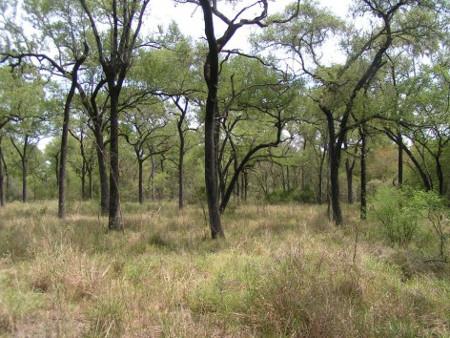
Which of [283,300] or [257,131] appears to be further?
[257,131]

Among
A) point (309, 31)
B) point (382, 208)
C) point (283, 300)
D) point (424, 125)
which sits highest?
point (309, 31)

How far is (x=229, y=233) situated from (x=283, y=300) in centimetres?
636

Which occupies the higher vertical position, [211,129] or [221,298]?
[211,129]

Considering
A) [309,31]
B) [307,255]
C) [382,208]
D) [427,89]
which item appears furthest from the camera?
[309,31]

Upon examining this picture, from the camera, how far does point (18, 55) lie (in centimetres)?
1275

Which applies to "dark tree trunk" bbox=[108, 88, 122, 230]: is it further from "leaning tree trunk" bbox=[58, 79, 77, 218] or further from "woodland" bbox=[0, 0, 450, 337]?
"leaning tree trunk" bbox=[58, 79, 77, 218]

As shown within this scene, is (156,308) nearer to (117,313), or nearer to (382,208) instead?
(117,313)

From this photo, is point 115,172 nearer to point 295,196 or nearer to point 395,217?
point 395,217

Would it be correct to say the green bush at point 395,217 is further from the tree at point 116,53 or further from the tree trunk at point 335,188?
the tree at point 116,53

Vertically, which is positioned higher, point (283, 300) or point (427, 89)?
point (427, 89)

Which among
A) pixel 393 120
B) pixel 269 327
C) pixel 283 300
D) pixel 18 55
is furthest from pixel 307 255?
pixel 18 55

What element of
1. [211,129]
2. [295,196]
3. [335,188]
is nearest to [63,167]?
[211,129]

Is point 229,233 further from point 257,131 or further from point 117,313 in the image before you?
point 257,131

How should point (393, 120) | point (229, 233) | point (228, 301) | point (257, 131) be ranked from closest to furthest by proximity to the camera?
1. point (228, 301)
2. point (229, 233)
3. point (393, 120)
4. point (257, 131)
